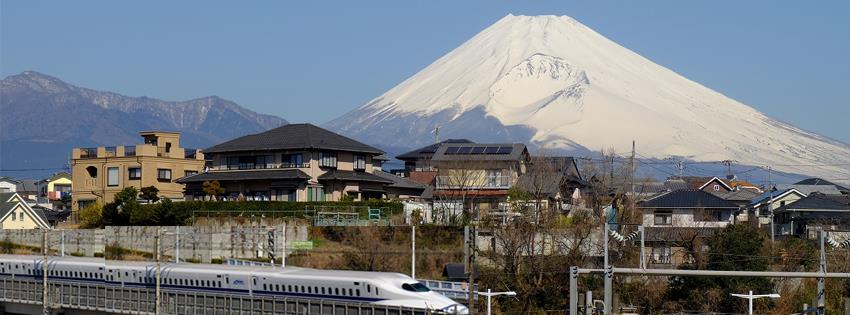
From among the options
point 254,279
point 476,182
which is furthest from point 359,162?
point 254,279

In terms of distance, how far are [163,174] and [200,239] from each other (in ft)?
80.6

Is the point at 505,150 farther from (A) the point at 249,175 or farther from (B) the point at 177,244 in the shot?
(B) the point at 177,244

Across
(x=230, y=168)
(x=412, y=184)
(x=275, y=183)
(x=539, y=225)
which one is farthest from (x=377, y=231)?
(x=412, y=184)

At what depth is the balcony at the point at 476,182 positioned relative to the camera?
262 ft

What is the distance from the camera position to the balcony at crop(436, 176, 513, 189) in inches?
3142

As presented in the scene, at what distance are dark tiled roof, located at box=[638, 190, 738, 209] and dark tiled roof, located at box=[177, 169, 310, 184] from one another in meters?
20.4

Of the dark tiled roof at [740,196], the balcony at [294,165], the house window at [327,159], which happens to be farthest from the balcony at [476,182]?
the dark tiled roof at [740,196]

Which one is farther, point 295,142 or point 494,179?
point 494,179

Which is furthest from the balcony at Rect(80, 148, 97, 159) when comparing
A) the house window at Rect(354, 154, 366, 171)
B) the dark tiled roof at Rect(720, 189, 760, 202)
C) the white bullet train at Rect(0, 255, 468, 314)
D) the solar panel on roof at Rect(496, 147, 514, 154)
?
the dark tiled roof at Rect(720, 189, 760, 202)

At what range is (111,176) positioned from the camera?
83.2 m

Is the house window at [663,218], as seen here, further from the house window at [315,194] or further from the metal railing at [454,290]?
the metal railing at [454,290]

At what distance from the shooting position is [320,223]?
204 feet

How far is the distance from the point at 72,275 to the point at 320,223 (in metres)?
12.0

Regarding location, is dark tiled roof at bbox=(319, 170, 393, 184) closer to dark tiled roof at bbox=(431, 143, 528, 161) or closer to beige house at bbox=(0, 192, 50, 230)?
dark tiled roof at bbox=(431, 143, 528, 161)
